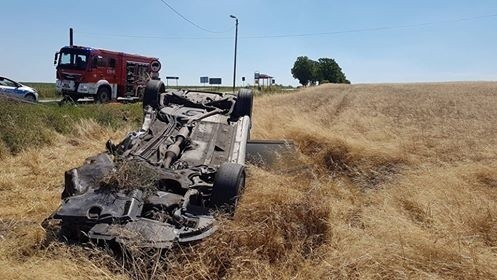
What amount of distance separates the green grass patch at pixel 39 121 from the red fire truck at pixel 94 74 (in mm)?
5182

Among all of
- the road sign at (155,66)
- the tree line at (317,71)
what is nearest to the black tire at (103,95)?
the road sign at (155,66)

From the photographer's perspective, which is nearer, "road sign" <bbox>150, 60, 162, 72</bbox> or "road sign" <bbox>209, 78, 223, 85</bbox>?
"road sign" <bbox>150, 60, 162, 72</bbox>

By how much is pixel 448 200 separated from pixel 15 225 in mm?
4479

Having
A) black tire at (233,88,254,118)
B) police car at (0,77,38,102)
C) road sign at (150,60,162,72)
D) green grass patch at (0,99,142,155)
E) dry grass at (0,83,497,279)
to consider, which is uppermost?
road sign at (150,60,162,72)

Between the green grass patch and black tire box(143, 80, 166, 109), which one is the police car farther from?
black tire box(143, 80, 166, 109)

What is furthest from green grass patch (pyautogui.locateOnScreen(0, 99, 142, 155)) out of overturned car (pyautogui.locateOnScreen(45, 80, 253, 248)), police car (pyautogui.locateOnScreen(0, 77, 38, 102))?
police car (pyautogui.locateOnScreen(0, 77, 38, 102))

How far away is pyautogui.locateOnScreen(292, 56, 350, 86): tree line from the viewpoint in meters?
71.3

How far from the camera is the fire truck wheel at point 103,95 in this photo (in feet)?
60.1

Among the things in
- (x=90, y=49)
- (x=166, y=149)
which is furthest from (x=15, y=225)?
(x=90, y=49)

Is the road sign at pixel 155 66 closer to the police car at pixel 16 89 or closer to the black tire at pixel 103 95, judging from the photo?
the black tire at pixel 103 95

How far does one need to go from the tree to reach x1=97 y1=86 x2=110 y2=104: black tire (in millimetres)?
55575

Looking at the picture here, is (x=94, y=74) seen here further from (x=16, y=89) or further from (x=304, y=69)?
(x=304, y=69)

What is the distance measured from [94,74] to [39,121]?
9.08 meters

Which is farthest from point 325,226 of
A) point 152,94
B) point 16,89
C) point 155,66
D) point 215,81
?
point 215,81
